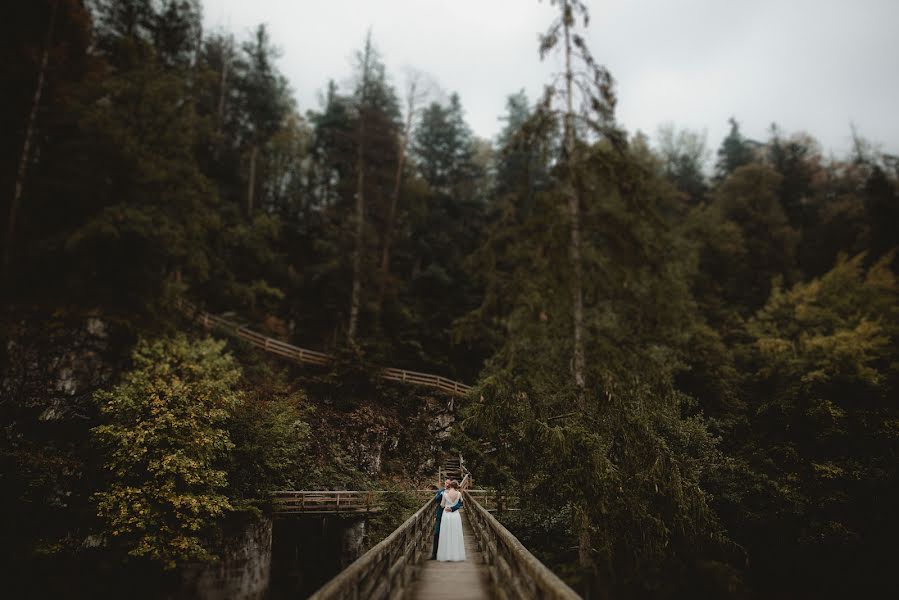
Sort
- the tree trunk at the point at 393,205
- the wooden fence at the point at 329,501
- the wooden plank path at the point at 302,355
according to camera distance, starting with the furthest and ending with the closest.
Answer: the tree trunk at the point at 393,205, the wooden plank path at the point at 302,355, the wooden fence at the point at 329,501

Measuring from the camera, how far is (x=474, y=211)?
117 ft

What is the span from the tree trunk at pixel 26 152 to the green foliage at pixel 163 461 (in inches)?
282

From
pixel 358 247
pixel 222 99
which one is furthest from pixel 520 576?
pixel 222 99

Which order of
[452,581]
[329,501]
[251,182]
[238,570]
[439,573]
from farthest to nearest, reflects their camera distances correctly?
[251,182], [329,501], [238,570], [439,573], [452,581]

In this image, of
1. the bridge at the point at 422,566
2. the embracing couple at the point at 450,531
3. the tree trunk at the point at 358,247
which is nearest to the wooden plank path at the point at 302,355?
the tree trunk at the point at 358,247

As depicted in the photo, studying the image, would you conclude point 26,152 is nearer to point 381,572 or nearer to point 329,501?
point 329,501

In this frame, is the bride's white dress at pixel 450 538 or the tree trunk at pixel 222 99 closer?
the bride's white dress at pixel 450 538

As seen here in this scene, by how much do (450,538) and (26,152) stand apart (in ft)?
66.6

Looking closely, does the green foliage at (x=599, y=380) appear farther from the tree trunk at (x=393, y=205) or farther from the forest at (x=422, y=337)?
the tree trunk at (x=393, y=205)

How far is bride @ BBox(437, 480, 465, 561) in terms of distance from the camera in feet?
31.1

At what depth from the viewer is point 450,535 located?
952 centimetres

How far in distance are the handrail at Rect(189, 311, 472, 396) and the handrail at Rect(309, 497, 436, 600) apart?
556 inches

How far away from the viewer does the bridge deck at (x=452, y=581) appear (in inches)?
262

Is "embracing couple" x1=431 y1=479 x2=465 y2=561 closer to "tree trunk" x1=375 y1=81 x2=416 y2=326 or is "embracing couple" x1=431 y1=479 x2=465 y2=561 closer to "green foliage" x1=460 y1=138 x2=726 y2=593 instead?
"green foliage" x1=460 y1=138 x2=726 y2=593
